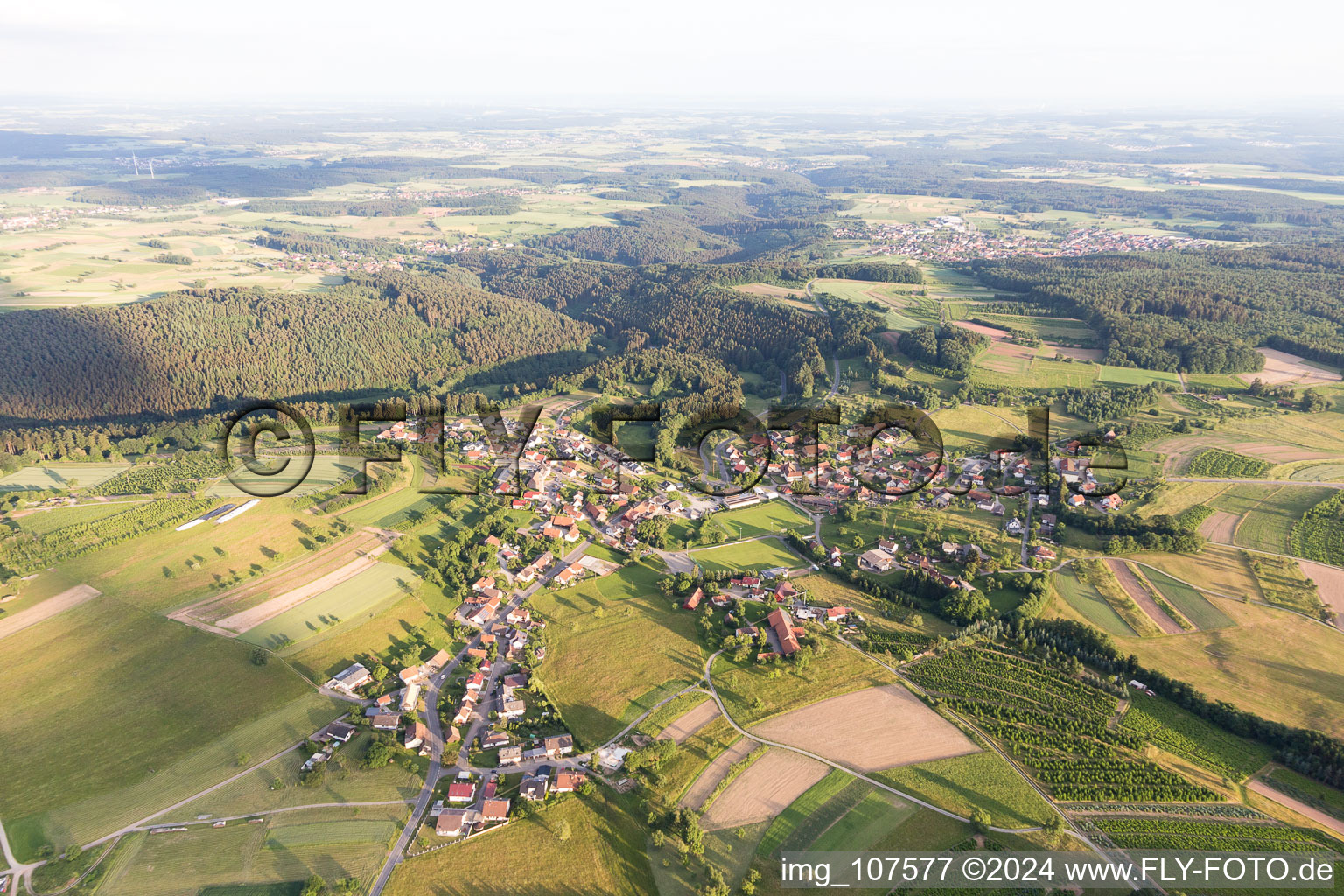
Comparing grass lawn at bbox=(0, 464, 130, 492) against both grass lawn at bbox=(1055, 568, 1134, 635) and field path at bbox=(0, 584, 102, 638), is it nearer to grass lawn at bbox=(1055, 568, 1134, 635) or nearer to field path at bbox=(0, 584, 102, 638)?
field path at bbox=(0, 584, 102, 638)

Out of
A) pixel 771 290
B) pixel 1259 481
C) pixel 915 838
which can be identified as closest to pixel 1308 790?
pixel 915 838

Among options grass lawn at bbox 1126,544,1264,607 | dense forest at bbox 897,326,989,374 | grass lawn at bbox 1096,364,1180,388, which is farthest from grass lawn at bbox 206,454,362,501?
grass lawn at bbox 1096,364,1180,388

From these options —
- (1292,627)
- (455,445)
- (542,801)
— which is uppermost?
(455,445)

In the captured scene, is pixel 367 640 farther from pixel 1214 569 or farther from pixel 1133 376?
pixel 1133 376

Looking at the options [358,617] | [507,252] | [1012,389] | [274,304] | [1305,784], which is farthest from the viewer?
[507,252]


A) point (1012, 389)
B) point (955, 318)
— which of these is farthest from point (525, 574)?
point (955, 318)

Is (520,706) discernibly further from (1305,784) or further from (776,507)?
(1305,784)
